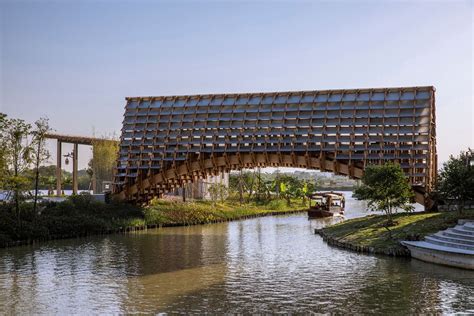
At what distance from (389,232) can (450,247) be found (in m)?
8.41

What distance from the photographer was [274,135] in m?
65.6

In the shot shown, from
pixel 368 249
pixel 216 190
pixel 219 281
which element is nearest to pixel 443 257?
pixel 368 249

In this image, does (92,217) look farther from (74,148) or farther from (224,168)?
(74,148)

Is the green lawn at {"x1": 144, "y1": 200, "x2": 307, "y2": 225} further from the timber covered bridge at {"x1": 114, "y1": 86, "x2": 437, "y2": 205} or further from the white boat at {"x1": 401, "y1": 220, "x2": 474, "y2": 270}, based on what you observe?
the white boat at {"x1": 401, "y1": 220, "x2": 474, "y2": 270}

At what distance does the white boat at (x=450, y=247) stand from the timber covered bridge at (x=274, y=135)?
837 inches

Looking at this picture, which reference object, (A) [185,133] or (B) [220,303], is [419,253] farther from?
(A) [185,133]

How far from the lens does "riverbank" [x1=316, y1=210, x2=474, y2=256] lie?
40156 millimetres

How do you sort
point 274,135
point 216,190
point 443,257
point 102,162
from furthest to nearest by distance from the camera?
point 102,162, point 216,190, point 274,135, point 443,257

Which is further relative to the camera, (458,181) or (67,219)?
(67,219)

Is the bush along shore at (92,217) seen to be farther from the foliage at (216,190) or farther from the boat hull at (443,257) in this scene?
the boat hull at (443,257)

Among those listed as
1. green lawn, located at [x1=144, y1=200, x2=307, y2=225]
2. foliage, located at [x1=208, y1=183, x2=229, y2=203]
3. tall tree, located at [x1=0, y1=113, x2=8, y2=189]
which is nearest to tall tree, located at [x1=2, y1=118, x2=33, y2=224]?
tall tree, located at [x1=0, y1=113, x2=8, y2=189]

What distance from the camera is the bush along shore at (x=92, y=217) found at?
4825 cm

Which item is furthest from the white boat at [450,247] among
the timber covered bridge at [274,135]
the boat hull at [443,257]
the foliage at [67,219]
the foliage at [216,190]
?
the foliage at [216,190]

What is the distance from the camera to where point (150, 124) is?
2891 inches
